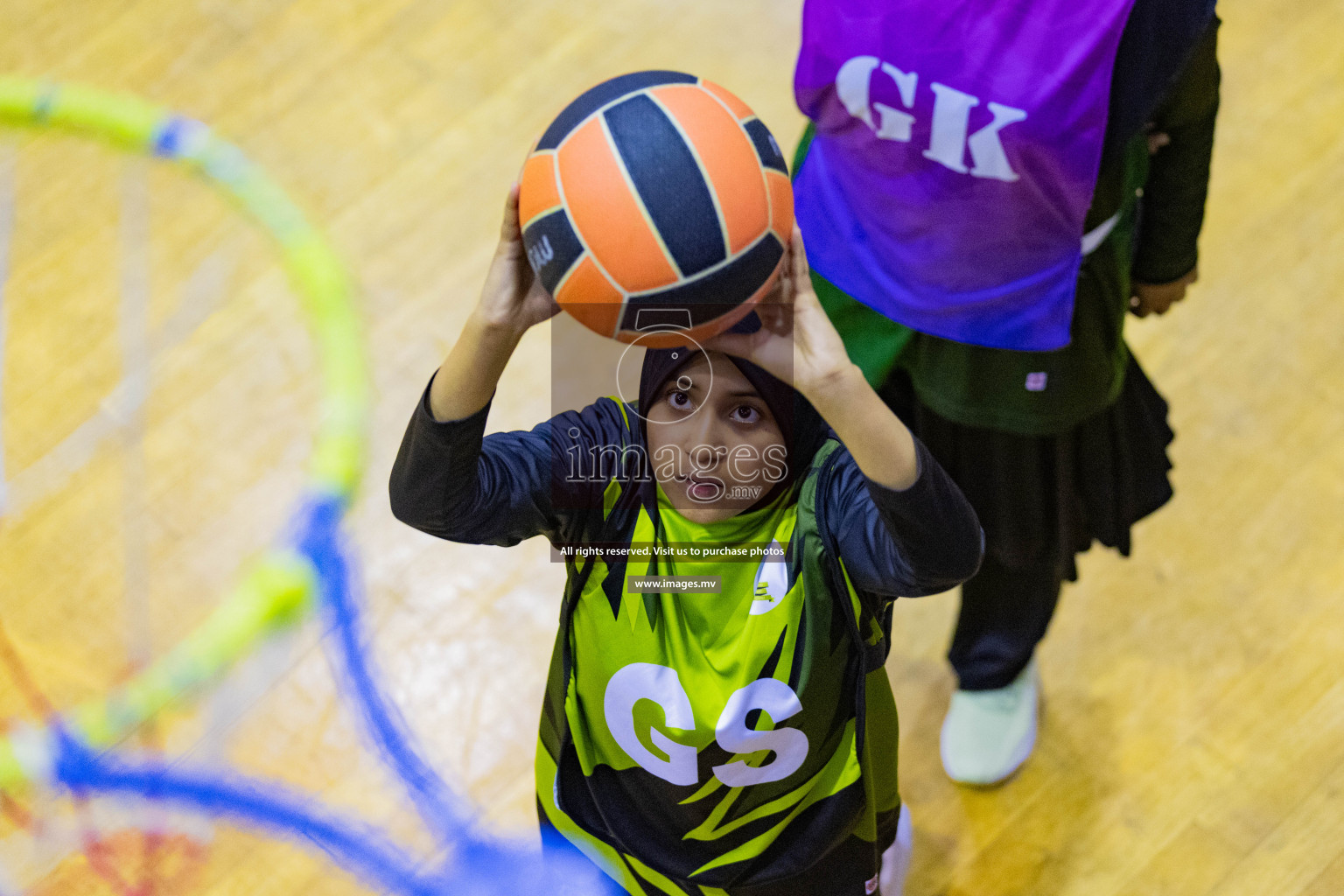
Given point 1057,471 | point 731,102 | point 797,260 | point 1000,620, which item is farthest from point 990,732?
point 731,102

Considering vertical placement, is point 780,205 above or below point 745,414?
above

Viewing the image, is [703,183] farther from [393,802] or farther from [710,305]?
[393,802]

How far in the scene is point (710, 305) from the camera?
1097mm

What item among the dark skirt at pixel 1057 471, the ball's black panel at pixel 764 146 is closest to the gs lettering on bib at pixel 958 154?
the dark skirt at pixel 1057 471

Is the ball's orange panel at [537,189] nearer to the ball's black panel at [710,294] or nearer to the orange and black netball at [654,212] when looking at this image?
the orange and black netball at [654,212]

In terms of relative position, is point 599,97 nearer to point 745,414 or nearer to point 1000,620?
point 745,414

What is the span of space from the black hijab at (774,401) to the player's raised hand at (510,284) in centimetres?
11

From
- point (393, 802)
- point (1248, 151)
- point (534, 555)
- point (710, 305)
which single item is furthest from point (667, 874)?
point (1248, 151)

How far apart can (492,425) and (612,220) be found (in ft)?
4.33

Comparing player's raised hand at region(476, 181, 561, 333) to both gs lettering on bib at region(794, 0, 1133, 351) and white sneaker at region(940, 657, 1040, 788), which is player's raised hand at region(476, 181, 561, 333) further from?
white sneaker at region(940, 657, 1040, 788)

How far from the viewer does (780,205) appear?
1119 millimetres

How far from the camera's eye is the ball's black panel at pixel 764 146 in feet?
3.68

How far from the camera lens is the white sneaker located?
1979 millimetres

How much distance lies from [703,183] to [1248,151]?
196 centimetres
